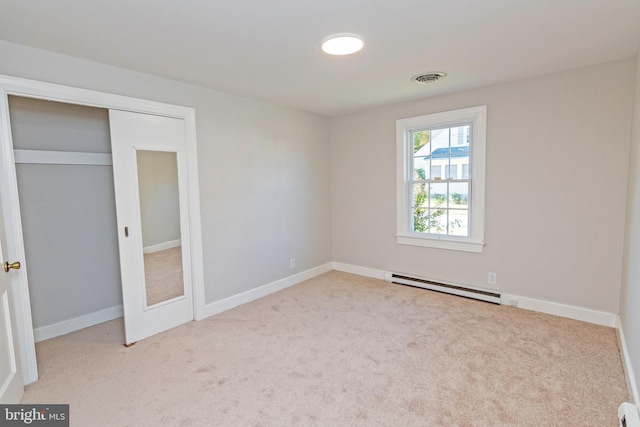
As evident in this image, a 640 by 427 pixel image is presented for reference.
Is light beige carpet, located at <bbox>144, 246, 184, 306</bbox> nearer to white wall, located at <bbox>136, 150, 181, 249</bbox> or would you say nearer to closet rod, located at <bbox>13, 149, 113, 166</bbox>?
white wall, located at <bbox>136, 150, 181, 249</bbox>

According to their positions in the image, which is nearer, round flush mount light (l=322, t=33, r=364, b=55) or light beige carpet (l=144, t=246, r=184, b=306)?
round flush mount light (l=322, t=33, r=364, b=55)

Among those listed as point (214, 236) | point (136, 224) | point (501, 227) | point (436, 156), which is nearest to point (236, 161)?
point (214, 236)

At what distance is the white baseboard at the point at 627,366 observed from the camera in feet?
6.08

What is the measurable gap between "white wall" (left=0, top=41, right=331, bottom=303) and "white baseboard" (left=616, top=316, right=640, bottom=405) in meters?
3.26

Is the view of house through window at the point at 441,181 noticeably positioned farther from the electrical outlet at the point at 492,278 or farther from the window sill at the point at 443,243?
the electrical outlet at the point at 492,278

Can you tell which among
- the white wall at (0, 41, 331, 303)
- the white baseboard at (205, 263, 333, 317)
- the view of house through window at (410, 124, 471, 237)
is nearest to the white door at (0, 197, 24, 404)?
the white wall at (0, 41, 331, 303)

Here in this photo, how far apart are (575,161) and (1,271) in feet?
14.7

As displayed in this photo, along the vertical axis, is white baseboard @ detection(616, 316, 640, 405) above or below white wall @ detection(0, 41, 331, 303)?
below

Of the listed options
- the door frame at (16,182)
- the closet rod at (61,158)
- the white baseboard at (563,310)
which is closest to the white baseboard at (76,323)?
the door frame at (16,182)

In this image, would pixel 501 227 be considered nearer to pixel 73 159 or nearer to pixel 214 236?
pixel 214 236

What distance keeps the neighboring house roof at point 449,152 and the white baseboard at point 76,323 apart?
3998mm

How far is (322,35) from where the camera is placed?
83.5 inches

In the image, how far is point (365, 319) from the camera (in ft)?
10.4

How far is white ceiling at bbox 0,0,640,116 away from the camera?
1.80 meters
